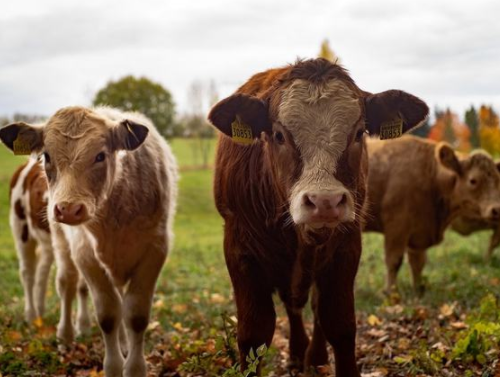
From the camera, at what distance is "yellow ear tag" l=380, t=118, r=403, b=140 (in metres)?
4.23

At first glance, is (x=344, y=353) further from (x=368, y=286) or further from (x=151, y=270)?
(x=368, y=286)

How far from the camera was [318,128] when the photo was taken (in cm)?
380

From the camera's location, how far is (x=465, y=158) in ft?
32.3

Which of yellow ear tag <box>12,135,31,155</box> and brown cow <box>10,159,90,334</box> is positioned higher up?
yellow ear tag <box>12,135,31,155</box>

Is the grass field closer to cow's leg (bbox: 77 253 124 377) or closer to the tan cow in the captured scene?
cow's leg (bbox: 77 253 124 377)

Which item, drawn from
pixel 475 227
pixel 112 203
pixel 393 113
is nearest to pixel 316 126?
pixel 393 113

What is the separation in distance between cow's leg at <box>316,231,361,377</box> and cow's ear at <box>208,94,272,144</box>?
37.6 inches

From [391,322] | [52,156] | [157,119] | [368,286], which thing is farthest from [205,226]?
[52,156]

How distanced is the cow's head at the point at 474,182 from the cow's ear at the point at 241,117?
596 cm

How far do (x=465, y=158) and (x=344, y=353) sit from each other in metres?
6.10

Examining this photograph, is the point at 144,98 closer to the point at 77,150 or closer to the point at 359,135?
the point at 77,150

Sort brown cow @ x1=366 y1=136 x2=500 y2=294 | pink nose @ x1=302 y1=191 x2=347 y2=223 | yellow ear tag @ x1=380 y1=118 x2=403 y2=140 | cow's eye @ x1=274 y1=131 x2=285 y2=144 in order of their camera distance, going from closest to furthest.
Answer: pink nose @ x1=302 y1=191 x2=347 y2=223 < cow's eye @ x1=274 y1=131 x2=285 y2=144 < yellow ear tag @ x1=380 y1=118 x2=403 y2=140 < brown cow @ x1=366 y1=136 x2=500 y2=294

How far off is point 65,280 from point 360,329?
318cm

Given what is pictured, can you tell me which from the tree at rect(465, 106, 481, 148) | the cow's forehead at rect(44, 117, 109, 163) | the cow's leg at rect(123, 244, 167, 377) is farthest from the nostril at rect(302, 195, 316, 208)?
the tree at rect(465, 106, 481, 148)
